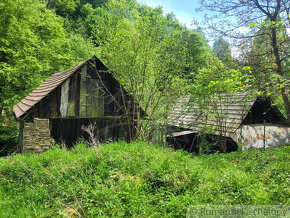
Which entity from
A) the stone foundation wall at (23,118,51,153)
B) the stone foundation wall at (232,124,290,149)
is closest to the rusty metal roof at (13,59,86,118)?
the stone foundation wall at (23,118,51,153)

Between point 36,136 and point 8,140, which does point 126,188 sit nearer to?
point 36,136

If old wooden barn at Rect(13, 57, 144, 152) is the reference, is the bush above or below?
below

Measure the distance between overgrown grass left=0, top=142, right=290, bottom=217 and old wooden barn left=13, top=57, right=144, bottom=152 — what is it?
2305mm

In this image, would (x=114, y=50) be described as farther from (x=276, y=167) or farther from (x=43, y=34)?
(x=43, y=34)

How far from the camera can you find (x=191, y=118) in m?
11.5

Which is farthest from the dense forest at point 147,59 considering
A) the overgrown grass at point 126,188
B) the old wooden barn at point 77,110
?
the overgrown grass at point 126,188

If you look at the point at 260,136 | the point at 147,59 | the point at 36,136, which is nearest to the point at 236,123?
the point at 260,136

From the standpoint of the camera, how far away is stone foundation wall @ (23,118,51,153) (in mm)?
6723

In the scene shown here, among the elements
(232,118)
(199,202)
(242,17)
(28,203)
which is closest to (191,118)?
(232,118)

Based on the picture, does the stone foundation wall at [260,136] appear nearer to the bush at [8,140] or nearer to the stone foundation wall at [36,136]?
the stone foundation wall at [36,136]

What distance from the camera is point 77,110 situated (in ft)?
25.2

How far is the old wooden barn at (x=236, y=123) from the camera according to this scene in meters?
8.73

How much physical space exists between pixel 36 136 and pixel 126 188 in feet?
16.6

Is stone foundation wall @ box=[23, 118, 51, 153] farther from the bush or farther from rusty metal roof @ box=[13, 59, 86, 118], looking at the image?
the bush
